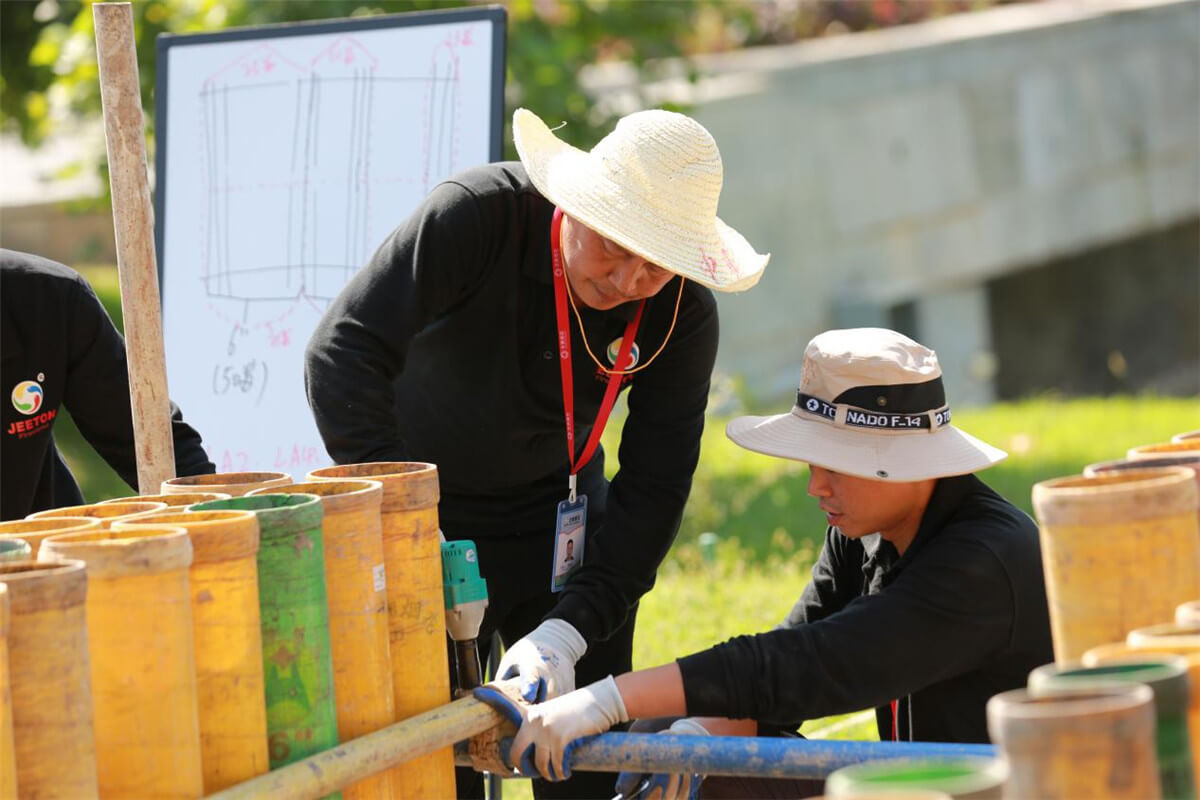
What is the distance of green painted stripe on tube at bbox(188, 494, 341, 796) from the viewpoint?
96.1 inches

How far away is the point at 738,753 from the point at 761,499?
5188 millimetres

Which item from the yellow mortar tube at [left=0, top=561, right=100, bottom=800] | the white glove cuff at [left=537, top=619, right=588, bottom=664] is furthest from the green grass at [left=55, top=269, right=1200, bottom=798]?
the yellow mortar tube at [left=0, top=561, right=100, bottom=800]

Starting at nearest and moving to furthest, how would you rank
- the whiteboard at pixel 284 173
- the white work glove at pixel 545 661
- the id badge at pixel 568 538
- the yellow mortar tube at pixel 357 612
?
the yellow mortar tube at pixel 357 612, the white work glove at pixel 545 661, the id badge at pixel 568 538, the whiteboard at pixel 284 173

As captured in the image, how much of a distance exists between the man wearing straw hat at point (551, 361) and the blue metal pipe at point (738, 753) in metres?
0.22

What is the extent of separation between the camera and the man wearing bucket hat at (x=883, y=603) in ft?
9.07

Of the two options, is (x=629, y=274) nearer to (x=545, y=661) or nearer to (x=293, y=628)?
(x=545, y=661)

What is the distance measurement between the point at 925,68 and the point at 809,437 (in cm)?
968

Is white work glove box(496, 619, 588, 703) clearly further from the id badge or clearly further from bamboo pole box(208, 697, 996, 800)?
the id badge

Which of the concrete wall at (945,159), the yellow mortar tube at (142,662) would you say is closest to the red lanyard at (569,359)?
the yellow mortar tube at (142,662)

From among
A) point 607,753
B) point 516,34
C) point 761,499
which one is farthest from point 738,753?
point 516,34

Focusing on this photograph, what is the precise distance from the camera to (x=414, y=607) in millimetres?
2754

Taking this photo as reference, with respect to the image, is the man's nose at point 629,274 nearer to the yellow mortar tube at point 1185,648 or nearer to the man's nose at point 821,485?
the man's nose at point 821,485

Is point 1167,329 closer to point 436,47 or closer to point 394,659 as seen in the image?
point 436,47

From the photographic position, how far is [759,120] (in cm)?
1138
